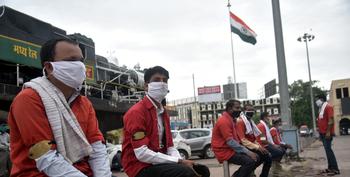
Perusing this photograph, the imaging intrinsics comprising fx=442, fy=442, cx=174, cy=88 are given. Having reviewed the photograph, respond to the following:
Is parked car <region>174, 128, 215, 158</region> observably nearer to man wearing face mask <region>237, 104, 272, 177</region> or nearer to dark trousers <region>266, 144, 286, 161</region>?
dark trousers <region>266, 144, 286, 161</region>

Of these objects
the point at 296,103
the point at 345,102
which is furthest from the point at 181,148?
the point at 296,103

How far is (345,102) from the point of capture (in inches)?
2714

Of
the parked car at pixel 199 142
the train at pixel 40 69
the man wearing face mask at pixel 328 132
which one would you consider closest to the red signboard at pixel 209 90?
the parked car at pixel 199 142

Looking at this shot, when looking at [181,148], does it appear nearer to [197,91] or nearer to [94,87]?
[94,87]

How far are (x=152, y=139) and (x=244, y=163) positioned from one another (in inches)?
119

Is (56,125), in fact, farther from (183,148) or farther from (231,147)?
(183,148)

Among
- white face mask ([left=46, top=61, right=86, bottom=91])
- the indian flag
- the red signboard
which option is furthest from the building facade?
white face mask ([left=46, top=61, right=86, bottom=91])

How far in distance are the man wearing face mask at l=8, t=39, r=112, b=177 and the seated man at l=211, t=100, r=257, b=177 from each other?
405cm

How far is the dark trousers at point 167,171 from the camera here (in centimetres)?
371

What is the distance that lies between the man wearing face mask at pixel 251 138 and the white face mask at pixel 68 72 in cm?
508

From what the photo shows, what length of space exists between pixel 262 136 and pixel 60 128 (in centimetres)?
700

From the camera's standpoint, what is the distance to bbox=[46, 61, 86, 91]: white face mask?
2707mm

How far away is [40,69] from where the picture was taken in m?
10.8

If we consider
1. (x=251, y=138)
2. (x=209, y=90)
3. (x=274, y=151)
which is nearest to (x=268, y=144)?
(x=274, y=151)
